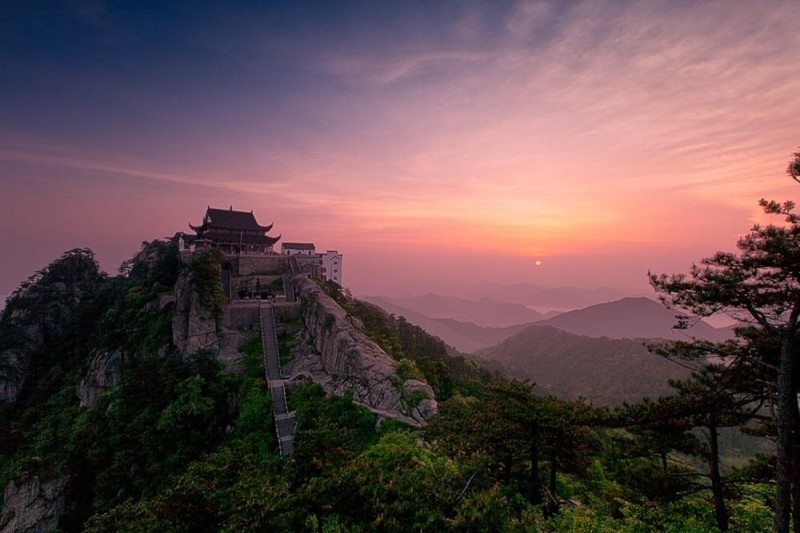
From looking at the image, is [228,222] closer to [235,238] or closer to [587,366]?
[235,238]

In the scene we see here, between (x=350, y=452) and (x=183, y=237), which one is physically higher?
(x=183, y=237)

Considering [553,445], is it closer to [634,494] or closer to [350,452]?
[634,494]

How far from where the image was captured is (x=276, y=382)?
29953 millimetres

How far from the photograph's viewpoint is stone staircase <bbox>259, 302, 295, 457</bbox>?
2405cm

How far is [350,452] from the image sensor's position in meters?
12.4

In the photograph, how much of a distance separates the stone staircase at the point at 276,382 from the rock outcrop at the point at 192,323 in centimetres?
474

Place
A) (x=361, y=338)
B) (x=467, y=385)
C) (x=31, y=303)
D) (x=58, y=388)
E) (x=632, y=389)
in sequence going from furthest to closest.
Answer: (x=632, y=389)
(x=31, y=303)
(x=58, y=388)
(x=467, y=385)
(x=361, y=338)

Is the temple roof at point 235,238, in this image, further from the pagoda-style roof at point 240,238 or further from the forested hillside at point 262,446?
the forested hillside at point 262,446

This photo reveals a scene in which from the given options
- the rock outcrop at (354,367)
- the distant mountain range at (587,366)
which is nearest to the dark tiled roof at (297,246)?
the rock outcrop at (354,367)

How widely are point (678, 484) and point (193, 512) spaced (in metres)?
16.4

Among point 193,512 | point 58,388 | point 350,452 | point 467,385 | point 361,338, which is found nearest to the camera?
point 193,512

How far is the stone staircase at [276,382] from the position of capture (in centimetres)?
2405

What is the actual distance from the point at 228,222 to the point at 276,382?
2967 centimetres

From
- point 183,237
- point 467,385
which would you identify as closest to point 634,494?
point 467,385
